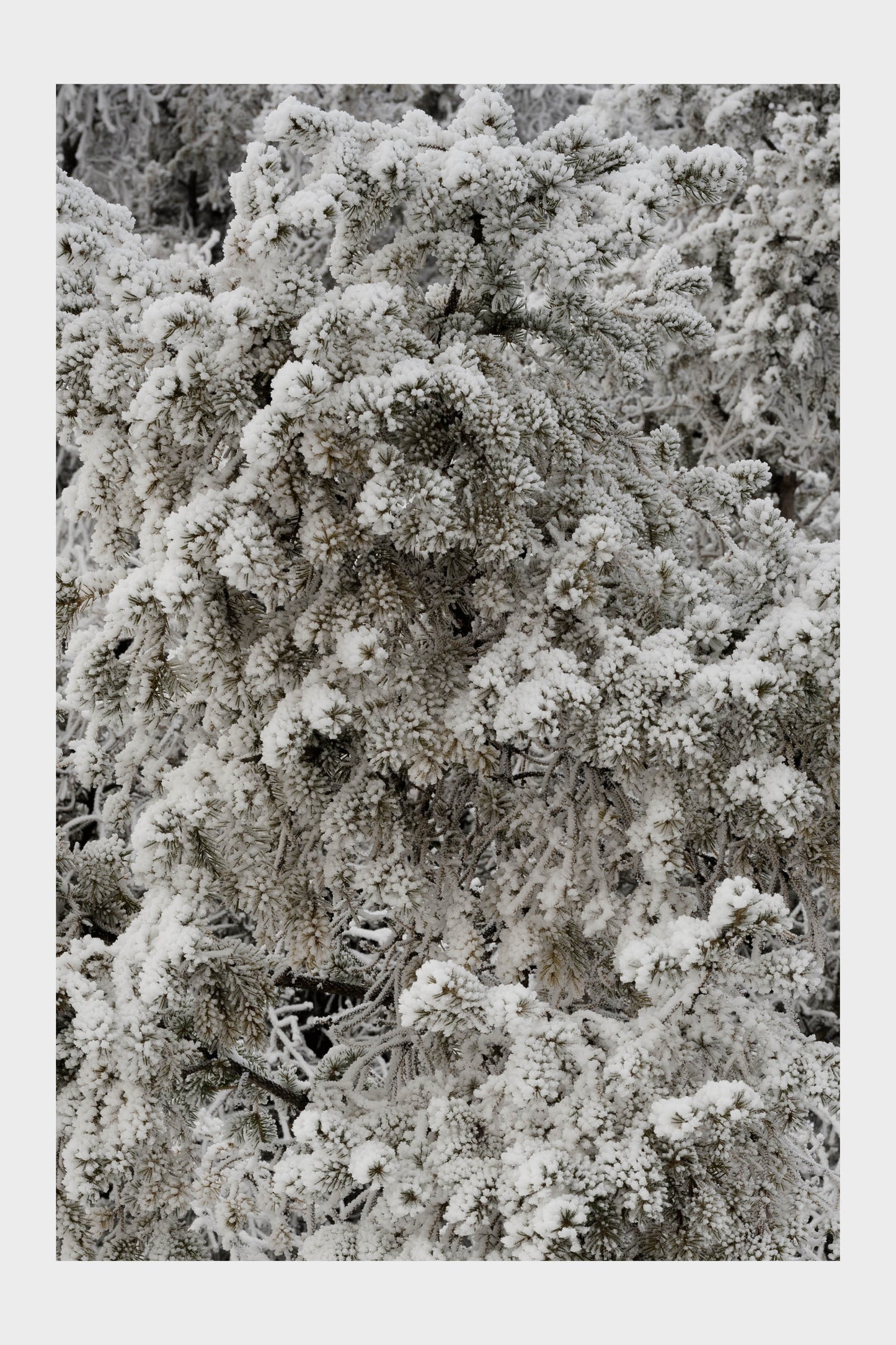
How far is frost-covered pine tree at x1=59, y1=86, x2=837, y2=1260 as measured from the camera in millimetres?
1932

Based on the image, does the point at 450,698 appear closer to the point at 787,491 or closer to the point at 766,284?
the point at 766,284

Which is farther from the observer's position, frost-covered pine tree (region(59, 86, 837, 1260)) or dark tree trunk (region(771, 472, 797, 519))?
dark tree trunk (region(771, 472, 797, 519))

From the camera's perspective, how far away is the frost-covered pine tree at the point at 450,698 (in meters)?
1.93

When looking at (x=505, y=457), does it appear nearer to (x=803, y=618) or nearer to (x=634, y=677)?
(x=634, y=677)

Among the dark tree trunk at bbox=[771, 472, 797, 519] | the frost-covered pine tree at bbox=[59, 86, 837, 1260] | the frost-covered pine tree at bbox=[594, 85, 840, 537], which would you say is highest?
the frost-covered pine tree at bbox=[594, 85, 840, 537]

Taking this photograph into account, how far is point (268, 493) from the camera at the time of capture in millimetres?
1932

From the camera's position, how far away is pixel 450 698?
2146mm

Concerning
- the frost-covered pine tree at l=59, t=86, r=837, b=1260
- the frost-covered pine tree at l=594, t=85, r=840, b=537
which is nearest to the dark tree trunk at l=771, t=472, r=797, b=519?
the frost-covered pine tree at l=594, t=85, r=840, b=537

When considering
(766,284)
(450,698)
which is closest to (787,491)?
(766,284)

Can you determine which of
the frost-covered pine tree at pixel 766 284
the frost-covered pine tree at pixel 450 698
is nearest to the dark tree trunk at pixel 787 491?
the frost-covered pine tree at pixel 766 284

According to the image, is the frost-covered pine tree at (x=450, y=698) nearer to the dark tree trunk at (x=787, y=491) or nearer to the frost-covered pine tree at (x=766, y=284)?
the frost-covered pine tree at (x=766, y=284)

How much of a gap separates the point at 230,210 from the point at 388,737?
4156mm

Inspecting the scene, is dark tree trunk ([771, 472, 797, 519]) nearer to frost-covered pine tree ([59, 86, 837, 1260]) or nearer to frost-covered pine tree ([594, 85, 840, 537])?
frost-covered pine tree ([594, 85, 840, 537])
